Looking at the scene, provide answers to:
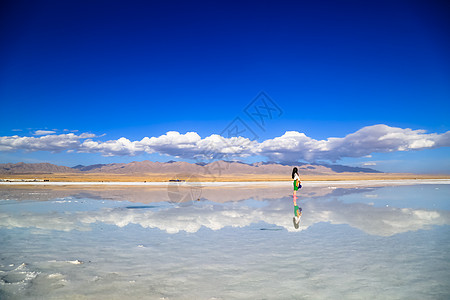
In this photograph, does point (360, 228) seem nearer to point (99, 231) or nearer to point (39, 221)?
point (99, 231)

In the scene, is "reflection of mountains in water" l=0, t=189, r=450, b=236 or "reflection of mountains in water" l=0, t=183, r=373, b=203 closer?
Answer: "reflection of mountains in water" l=0, t=189, r=450, b=236

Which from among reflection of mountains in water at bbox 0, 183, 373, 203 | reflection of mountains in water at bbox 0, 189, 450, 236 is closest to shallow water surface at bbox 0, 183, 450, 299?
reflection of mountains in water at bbox 0, 189, 450, 236

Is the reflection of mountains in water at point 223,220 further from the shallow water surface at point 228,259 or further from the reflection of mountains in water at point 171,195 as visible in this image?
the reflection of mountains in water at point 171,195

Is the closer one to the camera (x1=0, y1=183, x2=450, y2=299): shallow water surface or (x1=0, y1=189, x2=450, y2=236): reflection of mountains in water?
(x1=0, y1=183, x2=450, y2=299): shallow water surface

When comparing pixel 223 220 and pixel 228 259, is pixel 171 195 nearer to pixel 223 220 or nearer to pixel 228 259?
pixel 223 220

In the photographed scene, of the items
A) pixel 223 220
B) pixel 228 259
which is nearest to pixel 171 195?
pixel 223 220

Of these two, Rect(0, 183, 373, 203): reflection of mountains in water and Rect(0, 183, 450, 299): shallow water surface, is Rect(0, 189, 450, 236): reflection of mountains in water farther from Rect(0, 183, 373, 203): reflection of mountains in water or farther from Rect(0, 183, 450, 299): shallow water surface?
Rect(0, 183, 373, 203): reflection of mountains in water

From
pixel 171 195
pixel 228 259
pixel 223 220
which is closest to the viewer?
pixel 228 259

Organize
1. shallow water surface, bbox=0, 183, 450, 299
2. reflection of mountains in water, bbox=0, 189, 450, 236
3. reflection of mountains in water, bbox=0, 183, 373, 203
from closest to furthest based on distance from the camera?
shallow water surface, bbox=0, 183, 450, 299
reflection of mountains in water, bbox=0, 189, 450, 236
reflection of mountains in water, bbox=0, 183, 373, 203

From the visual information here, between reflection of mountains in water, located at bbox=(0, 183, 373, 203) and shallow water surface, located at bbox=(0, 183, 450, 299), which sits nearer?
shallow water surface, located at bbox=(0, 183, 450, 299)

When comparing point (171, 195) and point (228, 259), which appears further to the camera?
point (171, 195)

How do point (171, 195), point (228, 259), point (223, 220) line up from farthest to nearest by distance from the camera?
point (171, 195), point (223, 220), point (228, 259)

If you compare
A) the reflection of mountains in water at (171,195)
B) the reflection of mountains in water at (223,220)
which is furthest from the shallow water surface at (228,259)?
the reflection of mountains in water at (171,195)

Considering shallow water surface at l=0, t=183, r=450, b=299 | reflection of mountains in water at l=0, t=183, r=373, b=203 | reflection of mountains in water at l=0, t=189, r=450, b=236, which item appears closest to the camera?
shallow water surface at l=0, t=183, r=450, b=299
